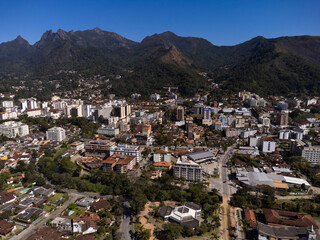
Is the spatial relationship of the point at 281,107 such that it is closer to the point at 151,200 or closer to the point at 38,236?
the point at 151,200

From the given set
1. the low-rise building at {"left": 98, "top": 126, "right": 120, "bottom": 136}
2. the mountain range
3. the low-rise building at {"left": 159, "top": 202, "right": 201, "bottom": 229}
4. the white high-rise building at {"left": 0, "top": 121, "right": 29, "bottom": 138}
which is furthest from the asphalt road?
the mountain range

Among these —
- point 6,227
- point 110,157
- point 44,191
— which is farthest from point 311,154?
point 6,227

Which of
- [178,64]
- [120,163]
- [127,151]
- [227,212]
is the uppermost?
[178,64]

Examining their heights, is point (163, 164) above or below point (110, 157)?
below

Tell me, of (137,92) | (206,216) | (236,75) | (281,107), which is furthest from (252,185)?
(236,75)

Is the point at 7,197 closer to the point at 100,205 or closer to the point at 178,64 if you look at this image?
the point at 100,205

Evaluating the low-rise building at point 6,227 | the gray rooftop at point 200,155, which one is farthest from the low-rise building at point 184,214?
the low-rise building at point 6,227
